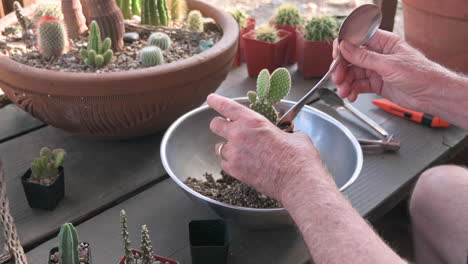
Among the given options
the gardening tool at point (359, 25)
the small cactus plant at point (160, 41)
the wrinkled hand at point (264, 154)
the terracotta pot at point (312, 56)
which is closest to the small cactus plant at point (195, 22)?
the small cactus plant at point (160, 41)

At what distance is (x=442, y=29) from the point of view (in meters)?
1.58

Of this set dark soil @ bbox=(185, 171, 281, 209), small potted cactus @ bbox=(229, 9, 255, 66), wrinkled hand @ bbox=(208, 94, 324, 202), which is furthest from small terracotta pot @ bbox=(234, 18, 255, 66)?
wrinkled hand @ bbox=(208, 94, 324, 202)

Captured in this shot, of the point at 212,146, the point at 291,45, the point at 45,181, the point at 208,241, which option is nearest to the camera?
the point at 208,241

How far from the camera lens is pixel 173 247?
2.83 feet

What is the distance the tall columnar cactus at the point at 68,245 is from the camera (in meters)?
0.67

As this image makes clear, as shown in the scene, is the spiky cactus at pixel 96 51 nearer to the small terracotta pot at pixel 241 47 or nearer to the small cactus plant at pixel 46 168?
the small cactus plant at pixel 46 168

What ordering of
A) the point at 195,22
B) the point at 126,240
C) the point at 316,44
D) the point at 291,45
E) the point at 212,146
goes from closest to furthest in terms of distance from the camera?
the point at 126,240 → the point at 212,146 → the point at 195,22 → the point at 316,44 → the point at 291,45

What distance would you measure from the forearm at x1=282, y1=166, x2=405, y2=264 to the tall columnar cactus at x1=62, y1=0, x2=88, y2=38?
2.68 feet

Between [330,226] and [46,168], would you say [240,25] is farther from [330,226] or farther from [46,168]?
[330,226]

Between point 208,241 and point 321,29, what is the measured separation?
2.86 ft

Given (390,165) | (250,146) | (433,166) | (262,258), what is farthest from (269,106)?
(433,166)

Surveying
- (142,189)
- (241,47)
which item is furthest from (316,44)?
(142,189)

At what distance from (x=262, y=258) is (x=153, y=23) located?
776 mm

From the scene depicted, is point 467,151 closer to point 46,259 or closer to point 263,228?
point 263,228
